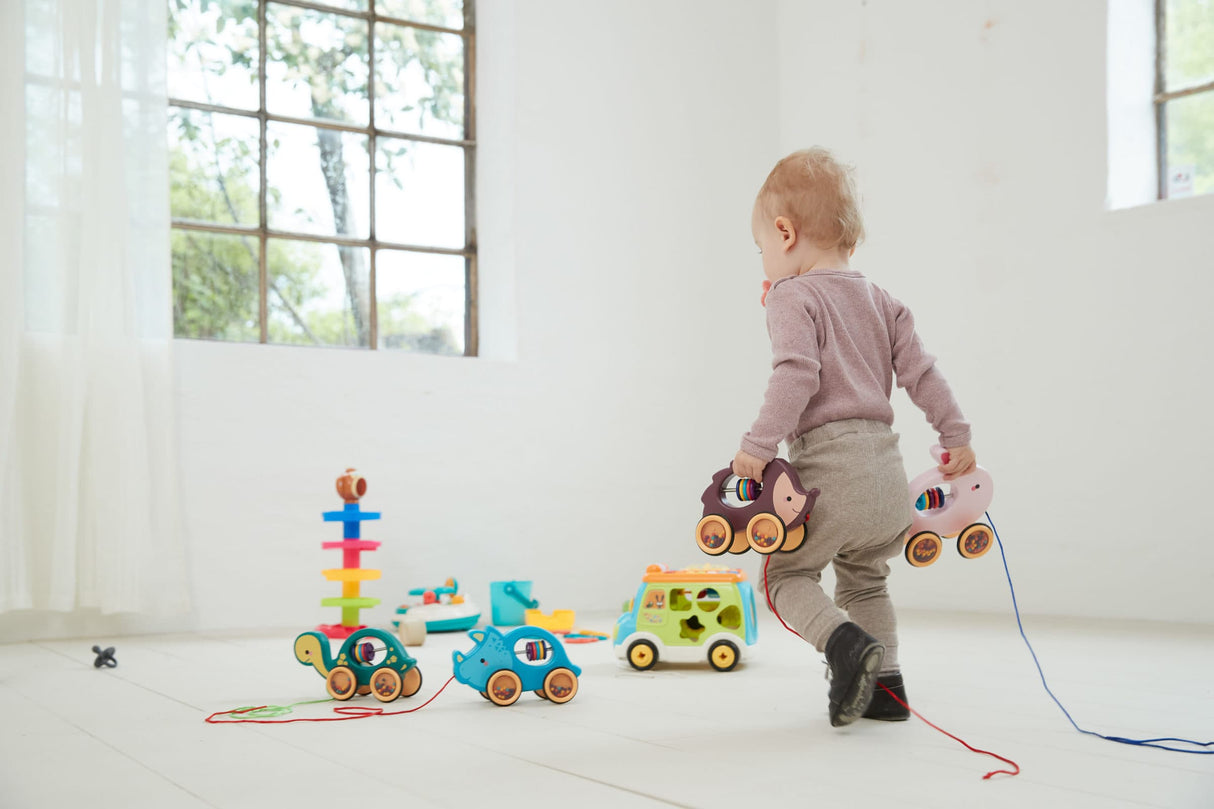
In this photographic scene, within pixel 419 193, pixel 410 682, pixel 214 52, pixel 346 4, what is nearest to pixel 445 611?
pixel 410 682

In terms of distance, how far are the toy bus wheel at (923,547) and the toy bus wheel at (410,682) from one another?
84 cm

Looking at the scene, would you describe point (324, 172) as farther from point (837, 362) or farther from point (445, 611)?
point (837, 362)

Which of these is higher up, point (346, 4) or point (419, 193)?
point (346, 4)

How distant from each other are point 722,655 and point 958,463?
76 cm

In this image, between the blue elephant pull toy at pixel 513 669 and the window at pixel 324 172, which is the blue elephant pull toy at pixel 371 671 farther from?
the window at pixel 324 172

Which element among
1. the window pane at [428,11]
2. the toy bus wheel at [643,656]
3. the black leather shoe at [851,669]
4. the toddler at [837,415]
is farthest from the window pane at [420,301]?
the black leather shoe at [851,669]

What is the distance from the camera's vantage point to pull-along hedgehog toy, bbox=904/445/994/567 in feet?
5.54

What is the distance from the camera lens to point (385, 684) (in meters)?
1.84

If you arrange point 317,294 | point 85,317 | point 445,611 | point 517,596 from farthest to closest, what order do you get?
point 317,294
point 517,596
point 445,611
point 85,317

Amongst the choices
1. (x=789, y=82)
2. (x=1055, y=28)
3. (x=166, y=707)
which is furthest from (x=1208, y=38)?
(x=166, y=707)

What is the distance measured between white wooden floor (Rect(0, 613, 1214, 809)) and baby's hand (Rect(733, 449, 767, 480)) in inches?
14.2

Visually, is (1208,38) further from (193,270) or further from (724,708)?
(193,270)

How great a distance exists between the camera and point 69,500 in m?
2.77

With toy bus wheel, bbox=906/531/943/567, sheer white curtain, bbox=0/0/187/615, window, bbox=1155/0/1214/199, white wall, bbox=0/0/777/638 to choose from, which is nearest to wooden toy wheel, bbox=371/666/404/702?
toy bus wheel, bbox=906/531/943/567
